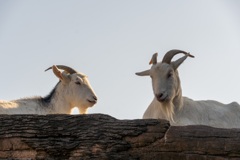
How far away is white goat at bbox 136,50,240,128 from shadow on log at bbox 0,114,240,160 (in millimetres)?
3613

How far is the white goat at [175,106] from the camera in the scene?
10562mm

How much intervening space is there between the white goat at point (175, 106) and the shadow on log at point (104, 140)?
3.61 meters

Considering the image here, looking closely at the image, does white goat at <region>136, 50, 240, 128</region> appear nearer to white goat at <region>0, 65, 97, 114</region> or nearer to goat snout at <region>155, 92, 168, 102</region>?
goat snout at <region>155, 92, 168, 102</region>

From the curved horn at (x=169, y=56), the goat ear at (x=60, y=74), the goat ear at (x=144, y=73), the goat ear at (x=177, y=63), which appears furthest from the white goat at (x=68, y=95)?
the goat ear at (x=177, y=63)

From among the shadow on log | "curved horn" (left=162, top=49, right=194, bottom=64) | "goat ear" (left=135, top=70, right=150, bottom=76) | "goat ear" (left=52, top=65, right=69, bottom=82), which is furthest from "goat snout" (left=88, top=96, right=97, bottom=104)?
the shadow on log

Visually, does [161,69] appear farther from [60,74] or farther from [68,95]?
[60,74]

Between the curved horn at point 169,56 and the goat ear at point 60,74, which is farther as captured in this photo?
the goat ear at point 60,74

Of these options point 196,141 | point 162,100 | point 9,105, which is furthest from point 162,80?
point 196,141

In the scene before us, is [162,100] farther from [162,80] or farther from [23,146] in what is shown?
[23,146]

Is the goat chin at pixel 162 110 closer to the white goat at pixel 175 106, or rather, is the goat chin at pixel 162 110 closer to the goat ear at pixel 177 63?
the white goat at pixel 175 106

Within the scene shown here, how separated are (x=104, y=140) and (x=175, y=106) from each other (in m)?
4.62

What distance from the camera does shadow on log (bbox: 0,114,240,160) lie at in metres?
6.54

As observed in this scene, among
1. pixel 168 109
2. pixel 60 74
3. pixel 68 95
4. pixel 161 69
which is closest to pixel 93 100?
pixel 68 95

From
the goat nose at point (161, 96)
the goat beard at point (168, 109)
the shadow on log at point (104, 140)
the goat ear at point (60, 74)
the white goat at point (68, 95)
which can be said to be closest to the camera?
the shadow on log at point (104, 140)
